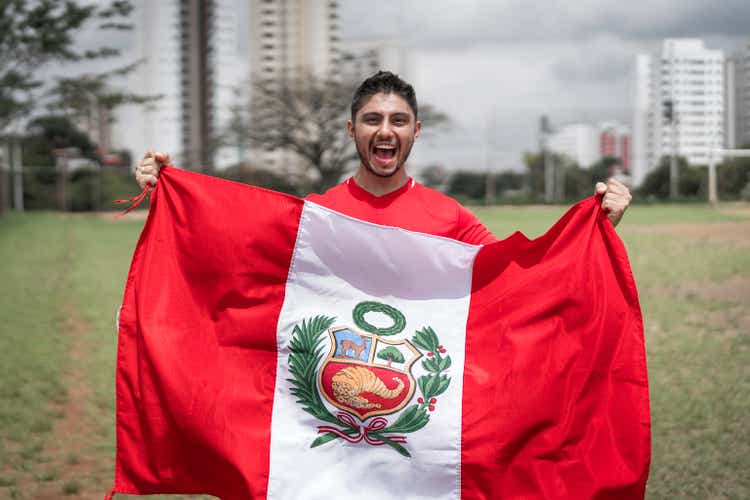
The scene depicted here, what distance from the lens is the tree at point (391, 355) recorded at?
2.71 metres

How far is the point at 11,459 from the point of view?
178 inches

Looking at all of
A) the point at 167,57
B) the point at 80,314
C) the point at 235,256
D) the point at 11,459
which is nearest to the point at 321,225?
the point at 235,256

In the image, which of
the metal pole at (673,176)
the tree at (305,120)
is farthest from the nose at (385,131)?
the metal pole at (673,176)

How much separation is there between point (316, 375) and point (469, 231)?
2.63 feet

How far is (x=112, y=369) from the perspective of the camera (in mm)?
6848

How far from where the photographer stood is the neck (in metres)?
2.92

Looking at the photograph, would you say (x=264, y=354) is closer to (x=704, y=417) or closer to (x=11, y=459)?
(x=11, y=459)

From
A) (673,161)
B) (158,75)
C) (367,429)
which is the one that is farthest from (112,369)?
(158,75)

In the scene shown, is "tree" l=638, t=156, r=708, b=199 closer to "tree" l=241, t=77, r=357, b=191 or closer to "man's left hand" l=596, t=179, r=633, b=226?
"tree" l=241, t=77, r=357, b=191

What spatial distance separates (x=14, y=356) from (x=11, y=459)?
2865 mm

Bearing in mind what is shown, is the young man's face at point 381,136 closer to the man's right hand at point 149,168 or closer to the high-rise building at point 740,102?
the man's right hand at point 149,168

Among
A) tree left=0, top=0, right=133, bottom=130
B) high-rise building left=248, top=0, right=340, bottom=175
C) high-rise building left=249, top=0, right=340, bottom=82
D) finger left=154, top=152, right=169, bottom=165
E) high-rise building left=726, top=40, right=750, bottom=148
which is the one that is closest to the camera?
finger left=154, top=152, right=169, bottom=165

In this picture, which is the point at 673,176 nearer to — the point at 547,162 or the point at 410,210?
the point at 547,162

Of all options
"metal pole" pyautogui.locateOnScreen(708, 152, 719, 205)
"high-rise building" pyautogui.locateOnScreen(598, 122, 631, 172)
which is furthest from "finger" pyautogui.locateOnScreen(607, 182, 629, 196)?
"high-rise building" pyautogui.locateOnScreen(598, 122, 631, 172)
